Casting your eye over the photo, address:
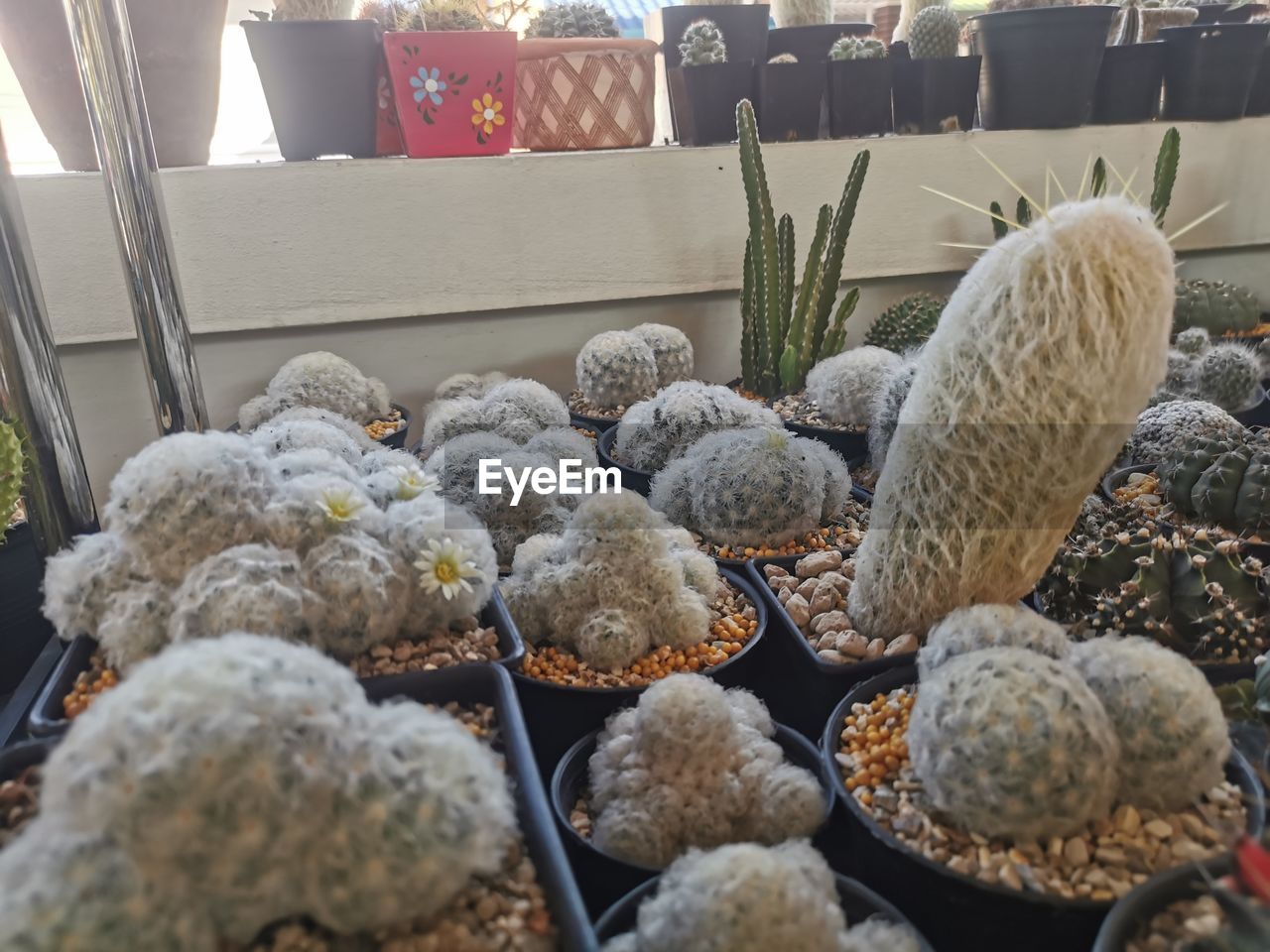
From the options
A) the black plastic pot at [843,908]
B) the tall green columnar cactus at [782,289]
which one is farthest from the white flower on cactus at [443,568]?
the tall green columnar cactus at [782,289]

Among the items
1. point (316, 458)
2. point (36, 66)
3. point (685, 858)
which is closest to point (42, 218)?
point (36, 66)

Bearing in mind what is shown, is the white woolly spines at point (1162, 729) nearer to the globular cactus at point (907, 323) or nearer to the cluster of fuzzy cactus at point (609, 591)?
the cluster of fuzzy cactus at point (609, 591)

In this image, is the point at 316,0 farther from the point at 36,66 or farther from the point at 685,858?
the point at 685,858

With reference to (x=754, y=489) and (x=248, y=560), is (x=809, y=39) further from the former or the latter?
(x=248, y=560)

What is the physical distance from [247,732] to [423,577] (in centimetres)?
46

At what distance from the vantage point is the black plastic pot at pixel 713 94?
91.1 inches

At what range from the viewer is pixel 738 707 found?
1.04 metres

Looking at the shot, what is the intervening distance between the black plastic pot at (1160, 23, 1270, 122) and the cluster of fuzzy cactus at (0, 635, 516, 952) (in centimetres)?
296

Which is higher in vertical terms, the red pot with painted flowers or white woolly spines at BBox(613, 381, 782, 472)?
the red pot with painted flowers

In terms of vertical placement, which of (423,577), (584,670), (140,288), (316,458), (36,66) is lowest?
(584,670)

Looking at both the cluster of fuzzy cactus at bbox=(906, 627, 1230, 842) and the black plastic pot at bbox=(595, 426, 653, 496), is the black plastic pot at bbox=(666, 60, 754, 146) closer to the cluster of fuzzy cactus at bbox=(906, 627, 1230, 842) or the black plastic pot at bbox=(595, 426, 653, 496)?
the black plastic pot at bbox=(595, 426, 653, 496)

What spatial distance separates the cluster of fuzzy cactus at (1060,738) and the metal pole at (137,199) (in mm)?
1025

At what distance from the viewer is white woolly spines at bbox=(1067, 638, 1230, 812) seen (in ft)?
2.72

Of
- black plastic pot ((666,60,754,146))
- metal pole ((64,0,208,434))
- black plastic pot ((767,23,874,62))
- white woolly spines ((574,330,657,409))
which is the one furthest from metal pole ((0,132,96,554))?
black plastic pot ((767,23,874,62))
